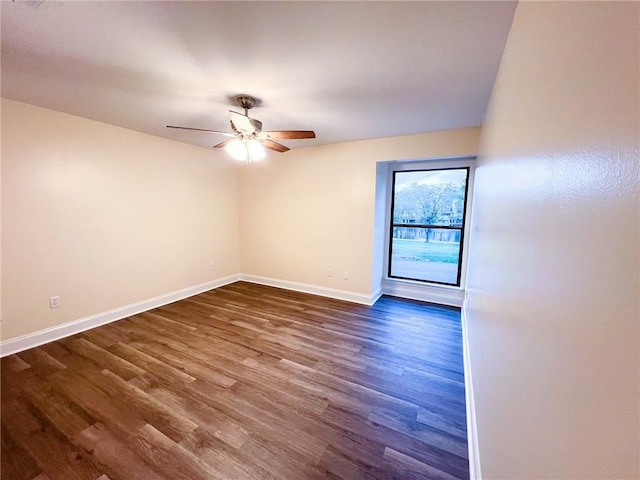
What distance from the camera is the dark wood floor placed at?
1.42 m

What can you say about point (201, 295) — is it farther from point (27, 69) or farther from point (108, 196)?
point (27, 69)

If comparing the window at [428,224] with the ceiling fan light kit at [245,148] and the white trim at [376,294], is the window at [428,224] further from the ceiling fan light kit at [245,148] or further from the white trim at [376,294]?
the ceiling fan light kit at [245,148]

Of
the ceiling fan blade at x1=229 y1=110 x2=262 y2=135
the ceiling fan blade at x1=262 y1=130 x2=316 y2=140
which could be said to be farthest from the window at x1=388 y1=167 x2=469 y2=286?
the ceiling fan blade at x1=229 y1=110 x2=262 y2=135

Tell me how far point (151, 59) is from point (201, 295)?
10.7 feet

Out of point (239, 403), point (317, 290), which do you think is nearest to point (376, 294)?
point (317, 290)

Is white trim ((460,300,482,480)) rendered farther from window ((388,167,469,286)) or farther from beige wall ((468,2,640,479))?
window ((388,167,469,286))

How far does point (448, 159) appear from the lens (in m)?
3.50

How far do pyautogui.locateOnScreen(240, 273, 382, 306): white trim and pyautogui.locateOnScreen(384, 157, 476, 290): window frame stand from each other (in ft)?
1.97

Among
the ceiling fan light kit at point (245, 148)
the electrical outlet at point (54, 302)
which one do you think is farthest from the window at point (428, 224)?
the electrical outlet at point (54, 302)

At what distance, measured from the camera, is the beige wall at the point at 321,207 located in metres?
3.39

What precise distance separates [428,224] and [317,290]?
Answer: 1989mm

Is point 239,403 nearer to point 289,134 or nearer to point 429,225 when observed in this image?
point 289,134

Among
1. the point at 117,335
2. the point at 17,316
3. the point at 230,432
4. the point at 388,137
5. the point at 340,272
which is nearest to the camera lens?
the point at 230,432

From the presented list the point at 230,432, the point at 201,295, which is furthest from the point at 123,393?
the point at 201,295
